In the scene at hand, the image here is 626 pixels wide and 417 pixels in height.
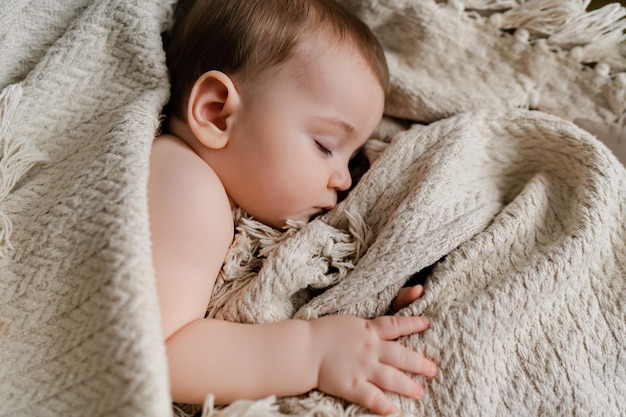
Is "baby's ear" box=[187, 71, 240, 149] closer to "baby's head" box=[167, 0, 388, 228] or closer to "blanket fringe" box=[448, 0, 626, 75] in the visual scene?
"baby's head" box=[167, 0, 388, 228]

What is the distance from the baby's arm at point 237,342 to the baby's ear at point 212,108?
98 millimetres

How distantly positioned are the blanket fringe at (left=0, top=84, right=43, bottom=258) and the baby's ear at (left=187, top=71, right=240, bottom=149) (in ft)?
0.84

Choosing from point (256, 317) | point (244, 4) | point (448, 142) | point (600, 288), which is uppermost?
point (244, 4)

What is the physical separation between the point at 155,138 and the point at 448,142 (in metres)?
0.49

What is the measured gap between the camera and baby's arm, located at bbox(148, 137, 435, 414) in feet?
2.36

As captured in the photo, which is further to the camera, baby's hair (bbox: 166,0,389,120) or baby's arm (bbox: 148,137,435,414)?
baby's hair (bbox: 166,0,389,120)

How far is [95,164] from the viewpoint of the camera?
2.58ft

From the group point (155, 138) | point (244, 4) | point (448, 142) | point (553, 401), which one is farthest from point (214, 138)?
point (553, 401)

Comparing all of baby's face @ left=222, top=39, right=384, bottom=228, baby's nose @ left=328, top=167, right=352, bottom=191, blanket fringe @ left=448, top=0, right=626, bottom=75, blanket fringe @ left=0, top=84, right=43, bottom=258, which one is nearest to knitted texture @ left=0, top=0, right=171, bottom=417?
blanket fringe @ left=0, top=84, right=43, bottom=258

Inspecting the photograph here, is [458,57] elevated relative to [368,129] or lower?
elevated

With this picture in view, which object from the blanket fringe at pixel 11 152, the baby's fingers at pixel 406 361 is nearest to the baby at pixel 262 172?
the baby's fingers at pixel 406 361

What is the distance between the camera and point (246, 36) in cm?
89

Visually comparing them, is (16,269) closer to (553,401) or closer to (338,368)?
(338,368)

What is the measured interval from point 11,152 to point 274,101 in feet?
1.37
